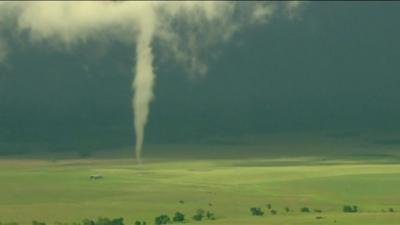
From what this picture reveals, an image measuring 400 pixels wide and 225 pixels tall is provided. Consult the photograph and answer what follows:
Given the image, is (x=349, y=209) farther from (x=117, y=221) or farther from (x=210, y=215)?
(x=117, y=221)

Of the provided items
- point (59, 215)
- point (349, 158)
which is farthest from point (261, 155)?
point (59, 215)

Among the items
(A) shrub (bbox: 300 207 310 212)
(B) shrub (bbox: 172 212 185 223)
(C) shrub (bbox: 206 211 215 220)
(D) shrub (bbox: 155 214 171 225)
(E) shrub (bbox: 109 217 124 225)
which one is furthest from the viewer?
(A) shrub (bbox: 300 207 310 212)

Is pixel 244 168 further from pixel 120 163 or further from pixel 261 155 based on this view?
pixel 261 155

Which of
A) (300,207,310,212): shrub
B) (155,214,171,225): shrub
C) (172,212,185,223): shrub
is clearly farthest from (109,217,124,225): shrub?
(300,207,310,212): shrub

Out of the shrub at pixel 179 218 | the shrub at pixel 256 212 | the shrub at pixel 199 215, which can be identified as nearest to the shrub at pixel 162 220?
the shrub at pixel 179 218

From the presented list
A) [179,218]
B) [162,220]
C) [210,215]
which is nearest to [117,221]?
[162,220]

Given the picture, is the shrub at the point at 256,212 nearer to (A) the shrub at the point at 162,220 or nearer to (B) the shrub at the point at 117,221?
(A) the shrub at the point at 162,220

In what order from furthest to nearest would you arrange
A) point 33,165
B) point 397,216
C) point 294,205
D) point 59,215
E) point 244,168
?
point 33,165, point 244,168, point 294,205, point 59,215, point 397,216

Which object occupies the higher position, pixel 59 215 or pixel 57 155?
pixel 57 155

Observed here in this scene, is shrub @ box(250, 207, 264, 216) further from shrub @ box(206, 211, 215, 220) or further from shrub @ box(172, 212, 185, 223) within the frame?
shrub @ box(172, 212, 185, 223)
